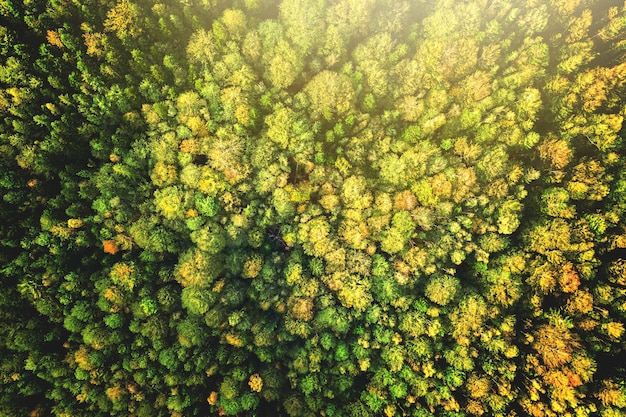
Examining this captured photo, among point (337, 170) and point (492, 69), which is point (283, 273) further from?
point (492, 69)

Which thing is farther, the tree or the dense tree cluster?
the tree

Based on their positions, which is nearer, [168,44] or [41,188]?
[41,188]

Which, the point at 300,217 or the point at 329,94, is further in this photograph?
the point at 300,217

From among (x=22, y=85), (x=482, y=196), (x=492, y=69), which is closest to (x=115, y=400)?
(x=22, y=85)

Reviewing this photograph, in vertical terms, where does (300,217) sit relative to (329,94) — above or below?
below

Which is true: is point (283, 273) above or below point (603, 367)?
above

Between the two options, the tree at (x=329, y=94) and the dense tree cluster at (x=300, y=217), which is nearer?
the dense tree cluster at (x=300, y=217)

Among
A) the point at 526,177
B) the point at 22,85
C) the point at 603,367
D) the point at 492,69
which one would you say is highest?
the point at 22,85

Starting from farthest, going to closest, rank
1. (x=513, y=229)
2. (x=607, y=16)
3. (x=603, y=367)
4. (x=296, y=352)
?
1. (x=607, y=16)
2. (x=296, y=352)
3. (x=513, y=229)
4. (x=603, y=367)
